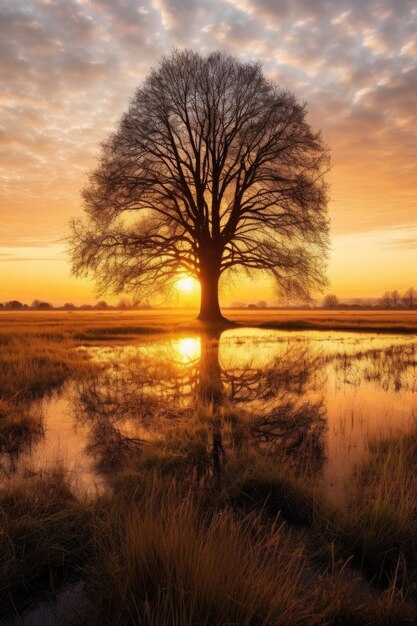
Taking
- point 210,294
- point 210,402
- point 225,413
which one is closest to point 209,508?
point 225,413

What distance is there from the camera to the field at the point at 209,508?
1.96 m

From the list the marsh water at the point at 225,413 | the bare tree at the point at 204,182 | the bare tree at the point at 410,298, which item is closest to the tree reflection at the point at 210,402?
the marsh water at the point at 225,413

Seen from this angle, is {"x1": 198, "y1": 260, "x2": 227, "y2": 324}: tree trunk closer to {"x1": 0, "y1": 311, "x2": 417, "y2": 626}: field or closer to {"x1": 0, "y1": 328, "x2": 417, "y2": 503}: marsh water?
{"x1": 0, "y1": 328, "x2": 417, "y2": 503}: marsh water

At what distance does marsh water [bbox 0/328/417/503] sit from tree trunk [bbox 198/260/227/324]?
13.3 meters

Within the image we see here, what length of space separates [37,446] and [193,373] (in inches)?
171

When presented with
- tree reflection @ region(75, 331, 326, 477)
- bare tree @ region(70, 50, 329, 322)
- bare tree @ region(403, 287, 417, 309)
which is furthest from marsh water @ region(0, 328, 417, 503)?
bare tree @ region(403, 287, 417, 309)

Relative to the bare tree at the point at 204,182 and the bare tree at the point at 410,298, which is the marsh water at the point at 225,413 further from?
the bare tree at the point at 410,298

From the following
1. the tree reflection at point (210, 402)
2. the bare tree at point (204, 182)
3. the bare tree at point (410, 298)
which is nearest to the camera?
the tree reflection at point (210, 402)

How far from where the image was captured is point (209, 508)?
284 centimetres

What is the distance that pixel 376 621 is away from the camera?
6.32ft

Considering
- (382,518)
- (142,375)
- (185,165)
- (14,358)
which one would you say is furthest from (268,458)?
(185,165)

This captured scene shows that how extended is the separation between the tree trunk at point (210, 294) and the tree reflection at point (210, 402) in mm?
12718

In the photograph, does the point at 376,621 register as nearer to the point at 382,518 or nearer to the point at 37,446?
the point at 382,518

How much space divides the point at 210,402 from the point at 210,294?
17462mm
